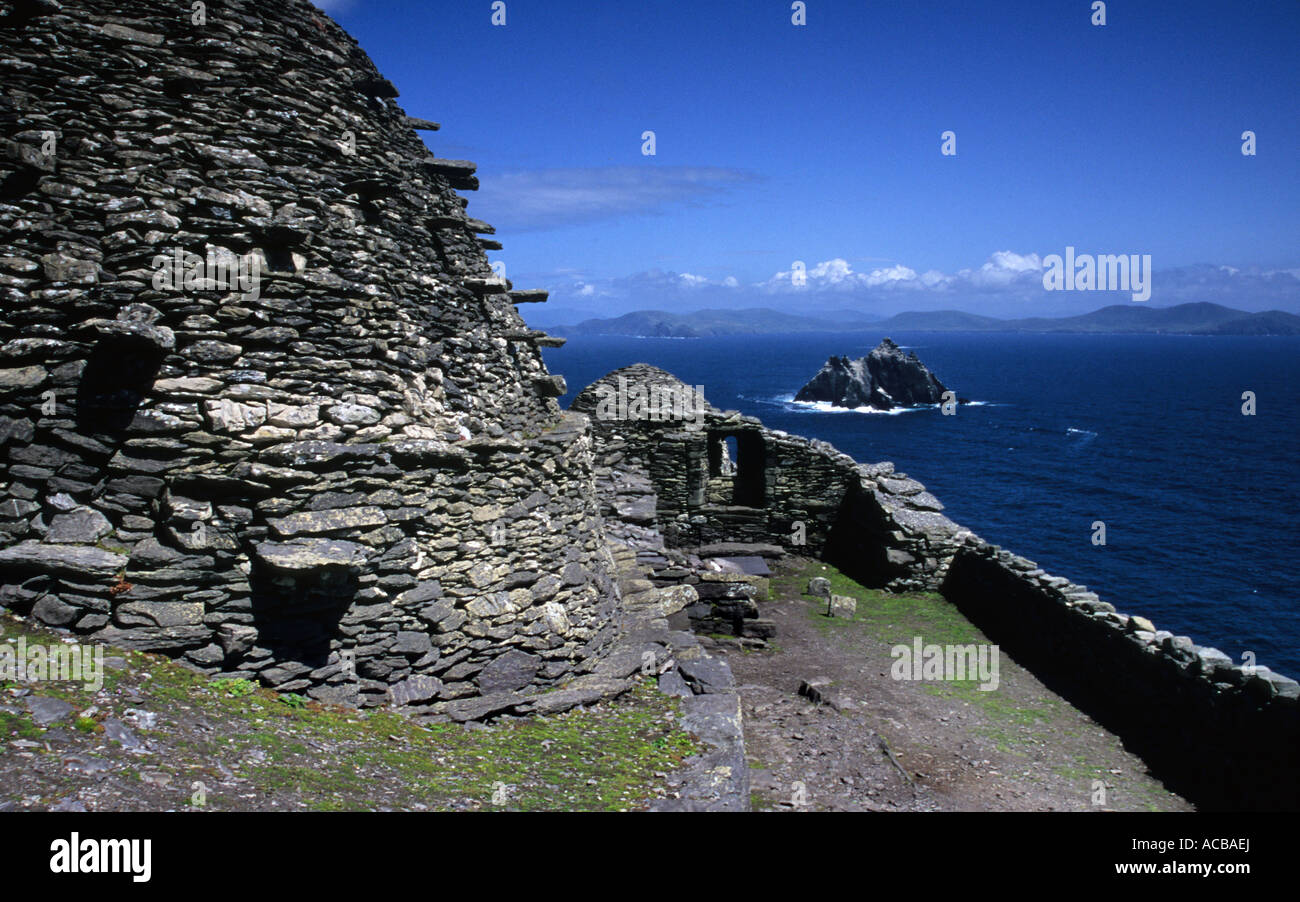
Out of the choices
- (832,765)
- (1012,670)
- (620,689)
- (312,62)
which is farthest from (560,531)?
(1012,670)

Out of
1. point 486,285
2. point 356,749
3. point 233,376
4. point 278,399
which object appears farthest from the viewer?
point 486,285

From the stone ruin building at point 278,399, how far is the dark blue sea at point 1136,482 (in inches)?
1323

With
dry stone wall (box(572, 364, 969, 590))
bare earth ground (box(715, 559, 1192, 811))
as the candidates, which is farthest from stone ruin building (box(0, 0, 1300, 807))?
dry stone wall (box(572, 364, 969, 590))

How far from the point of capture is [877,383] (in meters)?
120

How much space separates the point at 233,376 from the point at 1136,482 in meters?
77.2

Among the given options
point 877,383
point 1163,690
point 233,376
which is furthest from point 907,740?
point 877,383

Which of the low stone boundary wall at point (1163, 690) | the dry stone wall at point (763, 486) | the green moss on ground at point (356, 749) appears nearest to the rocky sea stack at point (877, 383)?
the dry stone wall at point (763, 486)

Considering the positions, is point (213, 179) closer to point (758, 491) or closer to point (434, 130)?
point (434, 130)

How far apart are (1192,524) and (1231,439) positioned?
43110 millimetres

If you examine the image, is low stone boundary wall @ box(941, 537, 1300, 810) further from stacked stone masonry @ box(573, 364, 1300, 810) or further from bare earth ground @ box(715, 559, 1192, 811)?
bare earth ground @ box(715, 559, 1192, 811)

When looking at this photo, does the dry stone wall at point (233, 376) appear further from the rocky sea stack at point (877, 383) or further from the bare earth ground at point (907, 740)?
the rocky sea stack at point (877, 383)

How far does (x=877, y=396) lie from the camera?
118m

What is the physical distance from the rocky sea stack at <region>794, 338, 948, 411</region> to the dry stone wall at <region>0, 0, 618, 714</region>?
113m

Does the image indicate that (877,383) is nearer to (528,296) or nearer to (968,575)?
(968,575)
